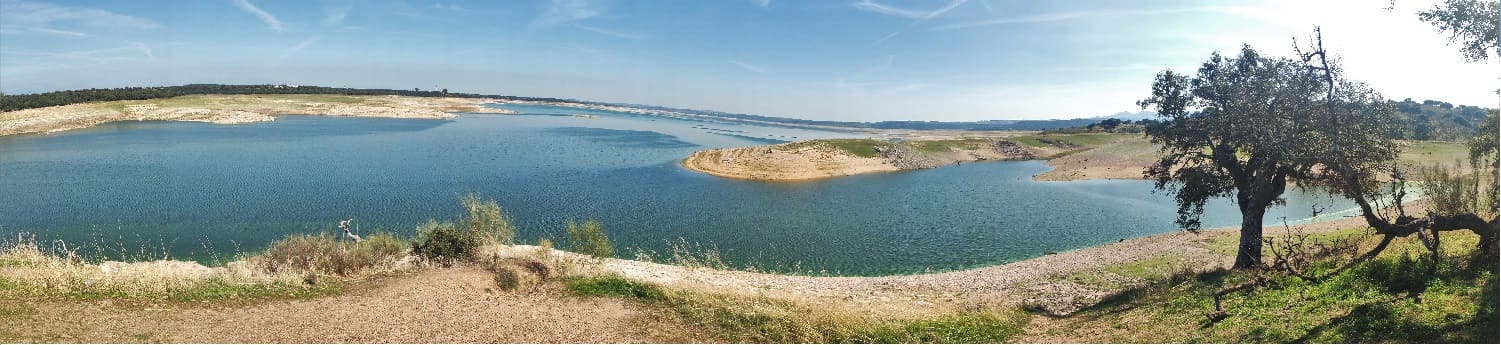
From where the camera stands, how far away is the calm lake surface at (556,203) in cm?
3466

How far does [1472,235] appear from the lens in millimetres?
19031

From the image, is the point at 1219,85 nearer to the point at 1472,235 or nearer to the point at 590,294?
the point at 1472,235

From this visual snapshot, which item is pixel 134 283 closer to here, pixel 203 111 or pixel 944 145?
pixel 944 145

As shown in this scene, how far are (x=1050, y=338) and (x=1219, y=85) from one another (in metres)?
12.9

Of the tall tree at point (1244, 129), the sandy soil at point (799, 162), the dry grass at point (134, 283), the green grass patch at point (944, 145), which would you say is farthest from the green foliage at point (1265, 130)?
the green grass patch at point (944, 145)

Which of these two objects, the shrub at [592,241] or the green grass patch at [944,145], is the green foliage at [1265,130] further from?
the green grass patch at [944,145]

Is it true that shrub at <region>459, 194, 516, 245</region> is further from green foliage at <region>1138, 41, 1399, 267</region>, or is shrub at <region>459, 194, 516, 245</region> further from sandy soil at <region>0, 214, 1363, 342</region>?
green foliage at <region>1138, 41, 1399, 267</region>

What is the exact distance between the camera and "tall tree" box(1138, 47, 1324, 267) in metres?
19.2

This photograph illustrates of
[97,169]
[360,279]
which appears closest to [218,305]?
[360,279]

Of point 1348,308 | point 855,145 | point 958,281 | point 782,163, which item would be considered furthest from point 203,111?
point 1348,308

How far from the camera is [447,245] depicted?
2294cm

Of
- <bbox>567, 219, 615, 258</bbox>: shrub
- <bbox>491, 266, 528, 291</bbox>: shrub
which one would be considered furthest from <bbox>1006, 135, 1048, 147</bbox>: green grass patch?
<bbox>491, 266, 528, 291</bbox>: shrub

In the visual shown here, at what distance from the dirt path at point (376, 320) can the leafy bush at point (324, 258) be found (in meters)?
3.80

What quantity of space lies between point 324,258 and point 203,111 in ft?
495
